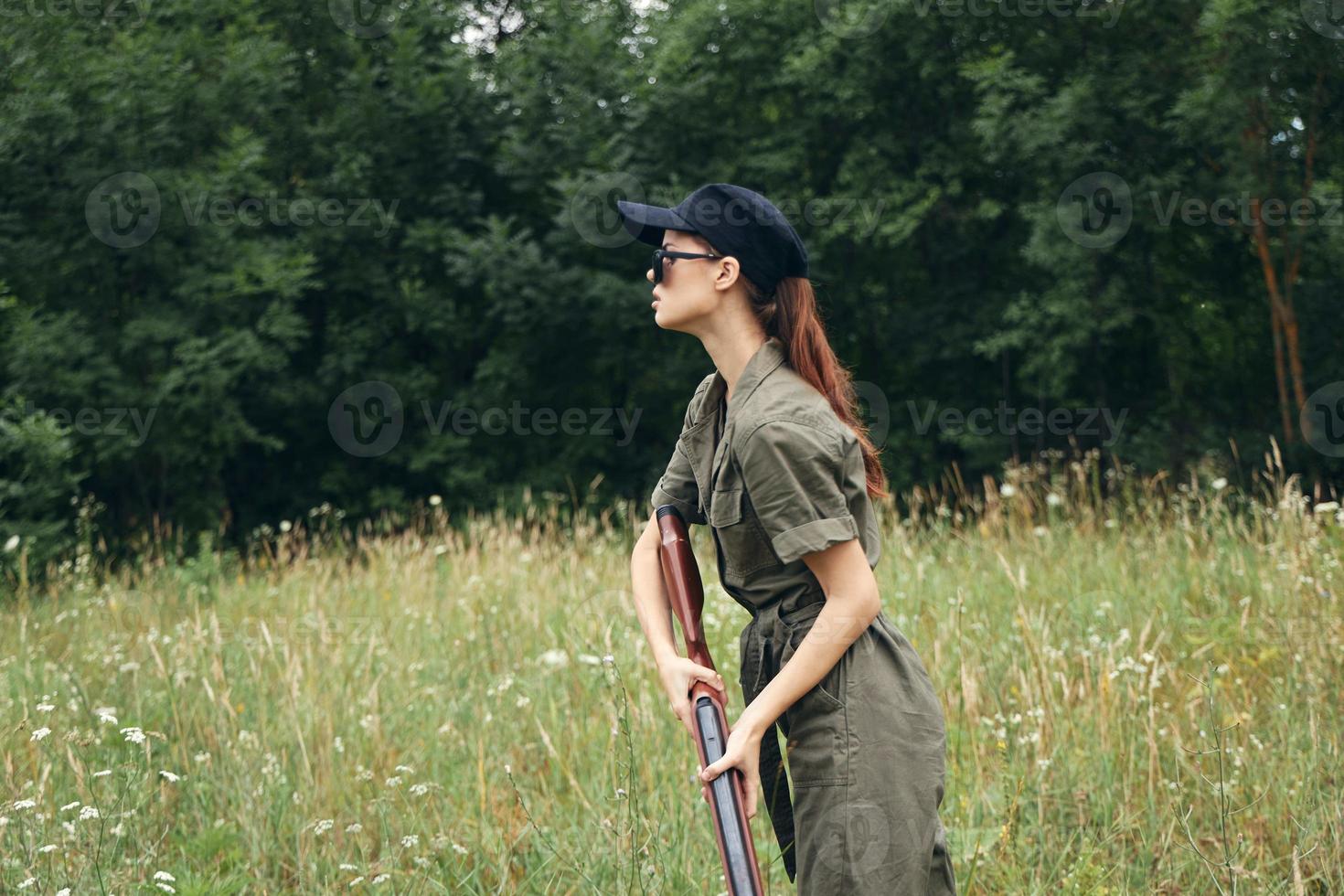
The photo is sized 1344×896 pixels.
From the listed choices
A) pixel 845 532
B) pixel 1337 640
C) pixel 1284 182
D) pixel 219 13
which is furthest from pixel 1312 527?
pixel 219 13

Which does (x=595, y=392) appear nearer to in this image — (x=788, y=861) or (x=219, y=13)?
(x=219, y=13)

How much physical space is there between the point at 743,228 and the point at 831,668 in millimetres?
797

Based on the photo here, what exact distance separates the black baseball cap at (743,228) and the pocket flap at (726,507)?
408 mm

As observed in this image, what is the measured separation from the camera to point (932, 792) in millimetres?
1795

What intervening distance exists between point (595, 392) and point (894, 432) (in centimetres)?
490

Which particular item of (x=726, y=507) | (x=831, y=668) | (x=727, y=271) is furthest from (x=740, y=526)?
(x=727, y=271)

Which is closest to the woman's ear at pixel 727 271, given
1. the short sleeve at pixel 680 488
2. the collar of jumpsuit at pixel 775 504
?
the collar of jumpsuit at pixel 775 504

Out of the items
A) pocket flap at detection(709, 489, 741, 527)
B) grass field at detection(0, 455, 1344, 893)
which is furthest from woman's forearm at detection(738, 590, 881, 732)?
grass field at detection(0, 455, 1344, 893)

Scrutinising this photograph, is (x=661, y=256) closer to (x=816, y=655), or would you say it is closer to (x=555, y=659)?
(x=816, y=655)

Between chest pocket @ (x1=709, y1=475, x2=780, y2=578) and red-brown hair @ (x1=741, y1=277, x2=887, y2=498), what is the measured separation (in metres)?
0.24

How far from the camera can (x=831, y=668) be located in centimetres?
179

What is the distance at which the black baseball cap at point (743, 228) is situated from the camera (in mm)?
1939

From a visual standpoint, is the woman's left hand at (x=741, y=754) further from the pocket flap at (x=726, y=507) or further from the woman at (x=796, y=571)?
the pocket flap at (x=726, y=507)

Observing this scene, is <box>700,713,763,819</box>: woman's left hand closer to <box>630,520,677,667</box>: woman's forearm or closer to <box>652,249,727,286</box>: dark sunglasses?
<box>630,520,677,667</box>: woman's forearm
